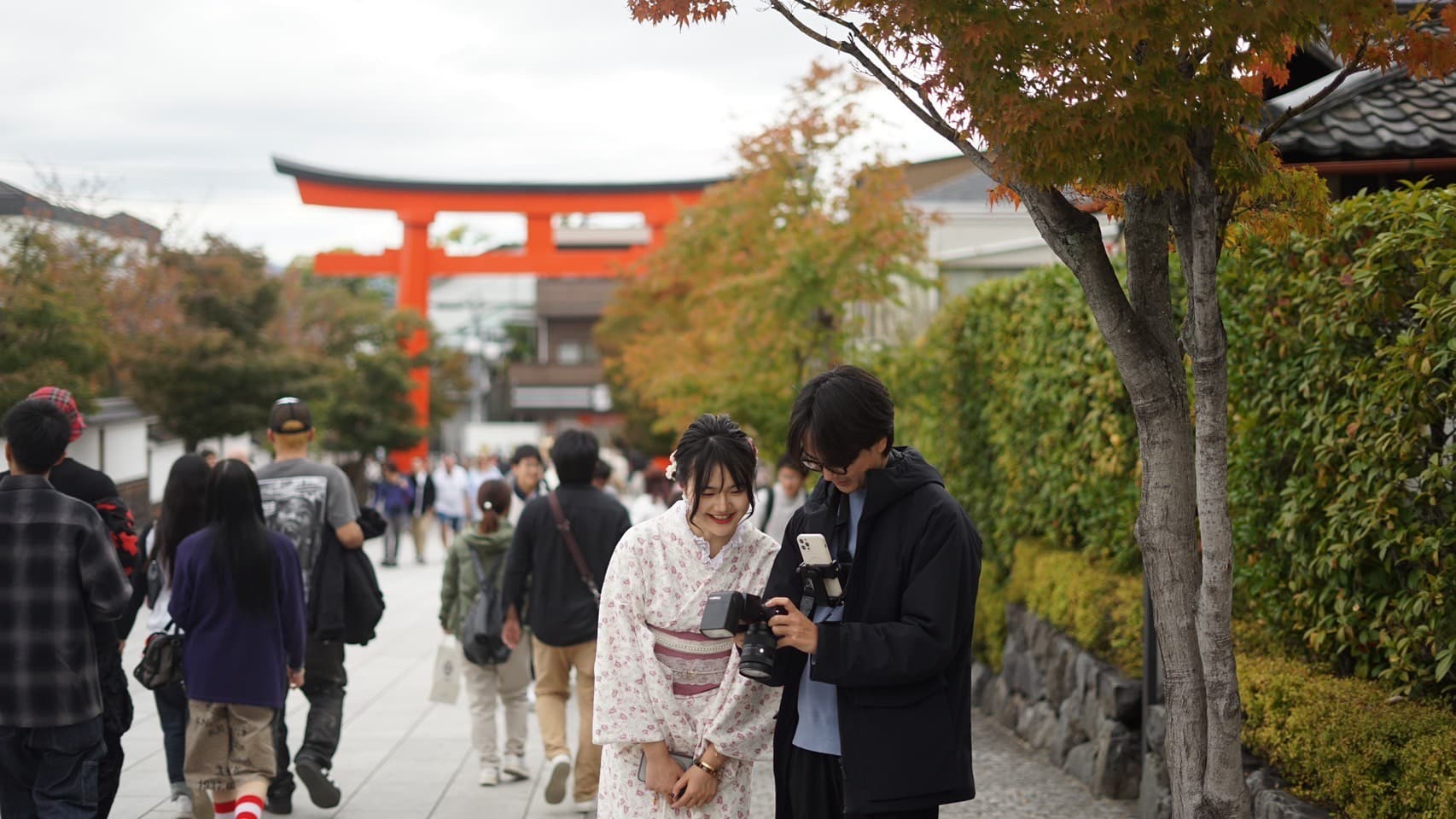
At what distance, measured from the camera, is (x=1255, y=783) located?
194 inches

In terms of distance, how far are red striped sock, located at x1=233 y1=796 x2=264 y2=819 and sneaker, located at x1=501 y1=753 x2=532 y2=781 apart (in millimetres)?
2130

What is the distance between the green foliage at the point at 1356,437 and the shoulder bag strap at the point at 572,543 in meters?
2.91

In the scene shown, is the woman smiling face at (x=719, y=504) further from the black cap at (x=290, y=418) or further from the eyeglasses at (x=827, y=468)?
the black cap at (x=290, y=418)

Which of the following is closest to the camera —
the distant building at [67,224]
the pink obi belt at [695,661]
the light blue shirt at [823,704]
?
the light blue shirt at [823,704]

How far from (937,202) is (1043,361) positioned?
1139 centimetres

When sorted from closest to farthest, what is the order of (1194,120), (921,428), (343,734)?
1. (1194,120)
2. (343,734)
3. (921,428)

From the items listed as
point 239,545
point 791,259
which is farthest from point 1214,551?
point 791,259

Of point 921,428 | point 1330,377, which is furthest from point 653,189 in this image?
point 1330,377

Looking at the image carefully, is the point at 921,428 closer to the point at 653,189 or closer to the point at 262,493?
the point at 262,493

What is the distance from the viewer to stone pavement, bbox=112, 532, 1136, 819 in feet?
21.6

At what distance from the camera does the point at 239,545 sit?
17.2ft

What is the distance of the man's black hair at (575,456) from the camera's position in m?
6.70

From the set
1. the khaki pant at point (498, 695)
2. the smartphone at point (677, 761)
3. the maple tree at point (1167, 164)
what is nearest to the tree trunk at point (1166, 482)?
the maple tree at point (1167, 164)

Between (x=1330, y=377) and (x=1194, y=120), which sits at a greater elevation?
(x=1194, y=120)
